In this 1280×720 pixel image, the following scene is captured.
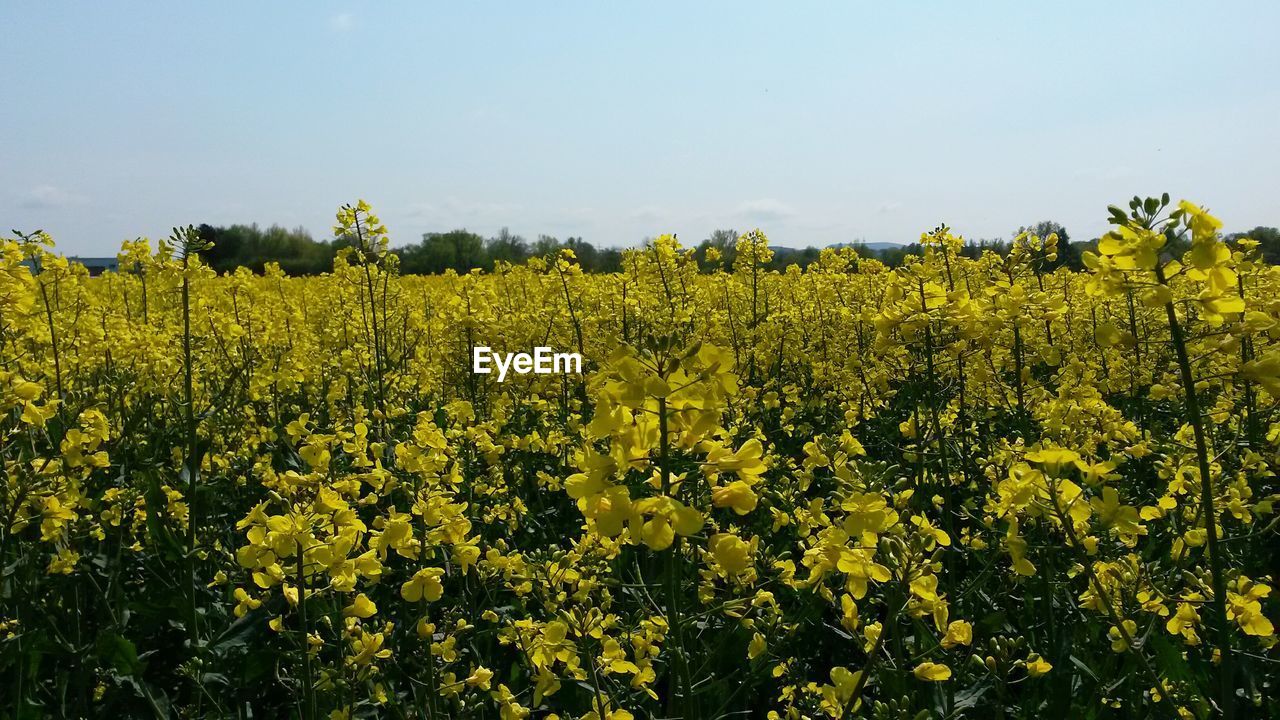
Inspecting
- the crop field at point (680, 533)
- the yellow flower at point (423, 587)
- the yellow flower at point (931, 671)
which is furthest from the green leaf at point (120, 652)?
the yellow flower at point (931, 671)

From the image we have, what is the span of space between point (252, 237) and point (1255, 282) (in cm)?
4199

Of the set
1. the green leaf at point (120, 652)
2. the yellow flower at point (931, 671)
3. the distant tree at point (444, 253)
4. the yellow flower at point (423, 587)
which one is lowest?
the green leaf at point (120, 652)

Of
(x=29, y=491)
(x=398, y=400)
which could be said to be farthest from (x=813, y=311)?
(x=29, y=491)

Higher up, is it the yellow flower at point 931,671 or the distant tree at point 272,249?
the distant tree at point 272,249

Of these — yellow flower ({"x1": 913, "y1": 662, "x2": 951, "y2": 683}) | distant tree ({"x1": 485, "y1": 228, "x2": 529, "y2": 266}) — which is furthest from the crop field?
distant tree ({"x1": 485, "y1": 228, "x2": 529, "y2": 266})

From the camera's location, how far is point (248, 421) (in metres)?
5.07

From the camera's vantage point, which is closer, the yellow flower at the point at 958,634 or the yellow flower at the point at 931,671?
the yellow flower at the point at 931,671

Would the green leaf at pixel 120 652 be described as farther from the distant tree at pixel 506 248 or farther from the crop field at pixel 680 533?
the distant tree at pixel 506 248

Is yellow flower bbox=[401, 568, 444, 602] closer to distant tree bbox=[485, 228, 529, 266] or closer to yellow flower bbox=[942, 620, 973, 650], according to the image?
yellow flower bbox=[942, 620, 973, 650]

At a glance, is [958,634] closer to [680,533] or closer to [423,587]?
[680,533]

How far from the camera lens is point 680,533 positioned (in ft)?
Answer: 4.29

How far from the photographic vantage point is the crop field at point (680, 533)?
168 cm

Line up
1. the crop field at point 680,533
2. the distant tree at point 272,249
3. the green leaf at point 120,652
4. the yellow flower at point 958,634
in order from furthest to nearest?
the distant tree at point 272,249
the green leaf at point 120,652
the yellow flower at point 958,634
the crop field at point 680,533

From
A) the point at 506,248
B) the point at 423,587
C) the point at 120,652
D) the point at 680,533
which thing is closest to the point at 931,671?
the point at 680,533
